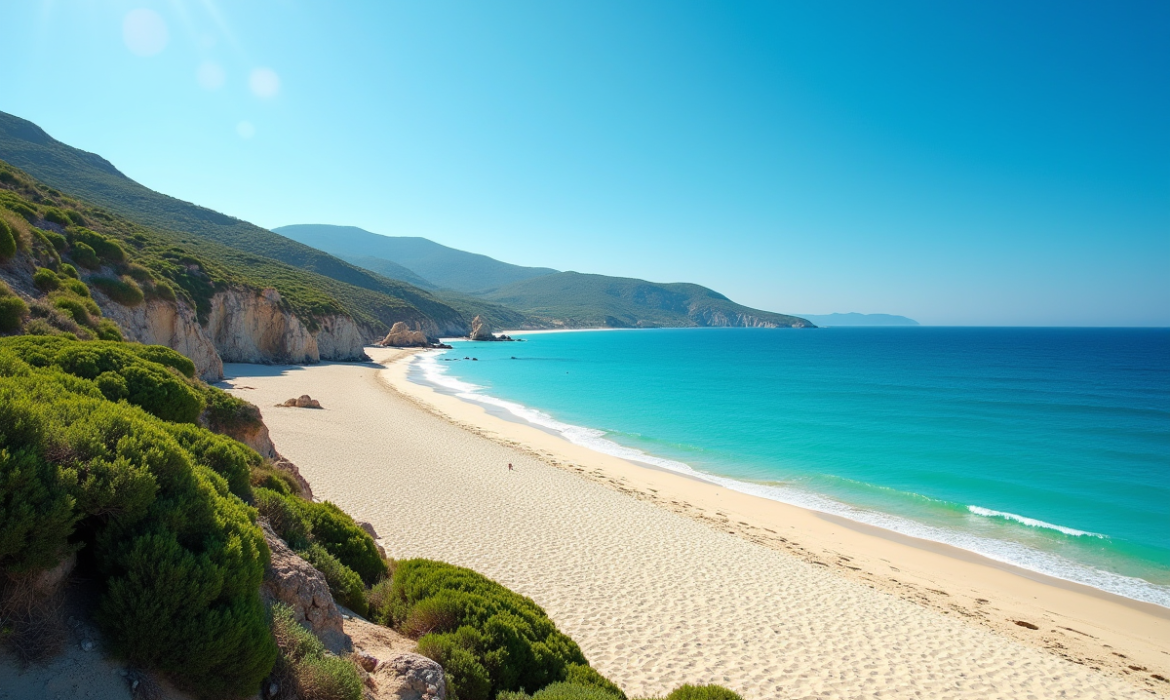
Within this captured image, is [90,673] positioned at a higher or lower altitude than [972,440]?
higher

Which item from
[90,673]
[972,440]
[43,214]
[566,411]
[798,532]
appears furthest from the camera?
[566,411]

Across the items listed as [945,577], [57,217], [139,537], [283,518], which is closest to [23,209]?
[57,217]

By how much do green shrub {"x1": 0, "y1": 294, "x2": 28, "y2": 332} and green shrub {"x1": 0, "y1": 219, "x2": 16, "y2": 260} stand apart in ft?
17.8

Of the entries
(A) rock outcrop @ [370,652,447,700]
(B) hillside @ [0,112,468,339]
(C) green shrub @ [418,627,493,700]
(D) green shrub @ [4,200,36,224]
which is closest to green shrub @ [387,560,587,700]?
(C) green shrub @ [418,627,493,700]

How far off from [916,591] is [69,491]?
44.0 ft

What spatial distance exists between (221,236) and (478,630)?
9897 centimetres

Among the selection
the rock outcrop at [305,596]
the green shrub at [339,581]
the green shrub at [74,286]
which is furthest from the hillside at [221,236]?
the rock outcrop at [305,596]

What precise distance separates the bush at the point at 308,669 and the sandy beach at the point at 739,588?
4007mm

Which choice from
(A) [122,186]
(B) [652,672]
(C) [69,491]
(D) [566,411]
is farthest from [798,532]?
(A) [122,186]

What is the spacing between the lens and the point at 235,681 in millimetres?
3410

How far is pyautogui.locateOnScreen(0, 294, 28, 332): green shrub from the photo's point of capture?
8516mm

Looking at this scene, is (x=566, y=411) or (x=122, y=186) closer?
(x=566, y=411)

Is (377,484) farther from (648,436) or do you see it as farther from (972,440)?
(972,440)

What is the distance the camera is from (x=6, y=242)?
12445mm
